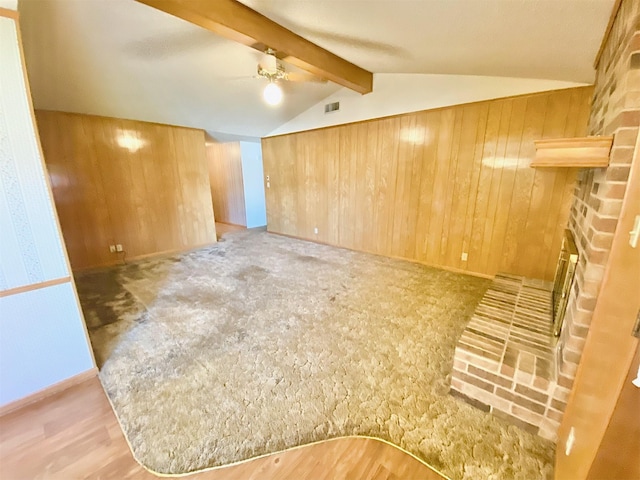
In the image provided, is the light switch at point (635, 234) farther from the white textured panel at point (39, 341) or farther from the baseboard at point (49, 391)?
the baseboard at point (49, 391)

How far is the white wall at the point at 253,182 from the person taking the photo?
6449 mm

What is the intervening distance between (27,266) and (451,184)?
13.5 ft

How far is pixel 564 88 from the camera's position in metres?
2.64

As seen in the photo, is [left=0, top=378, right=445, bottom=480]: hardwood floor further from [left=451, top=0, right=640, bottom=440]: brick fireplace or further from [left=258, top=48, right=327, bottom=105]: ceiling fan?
[left=258, top=48, right=327, bottom=105]: ceiling fan

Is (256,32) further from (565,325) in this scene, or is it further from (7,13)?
(565,325)

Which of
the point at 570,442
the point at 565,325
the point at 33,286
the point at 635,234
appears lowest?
the point at 570,442

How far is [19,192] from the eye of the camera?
146 cm

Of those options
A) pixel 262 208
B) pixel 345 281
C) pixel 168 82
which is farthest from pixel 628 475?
pixel 262 208

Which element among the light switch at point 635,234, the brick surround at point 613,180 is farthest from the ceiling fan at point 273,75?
the light switch at point 635,234

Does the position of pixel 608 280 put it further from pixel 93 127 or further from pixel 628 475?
pixel 93 127

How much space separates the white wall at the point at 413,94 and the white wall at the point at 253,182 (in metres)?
2.12

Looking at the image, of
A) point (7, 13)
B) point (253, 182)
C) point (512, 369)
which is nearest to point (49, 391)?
point (7, 13)

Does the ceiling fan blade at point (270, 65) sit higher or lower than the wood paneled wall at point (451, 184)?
higher

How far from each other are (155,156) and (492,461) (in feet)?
18.1
